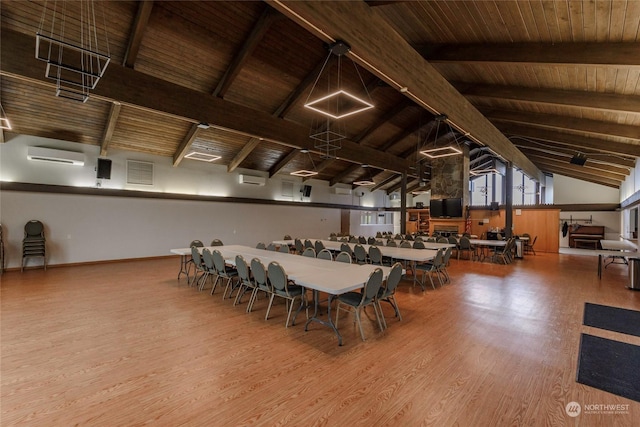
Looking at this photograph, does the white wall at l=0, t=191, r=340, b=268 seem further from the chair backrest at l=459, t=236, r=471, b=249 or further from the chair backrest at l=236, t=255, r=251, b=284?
the chair backrest at l=459, t=236, r=471, b=249

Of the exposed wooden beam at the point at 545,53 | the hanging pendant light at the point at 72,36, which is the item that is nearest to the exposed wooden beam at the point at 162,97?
the hanging pendant light at the point at 72,36

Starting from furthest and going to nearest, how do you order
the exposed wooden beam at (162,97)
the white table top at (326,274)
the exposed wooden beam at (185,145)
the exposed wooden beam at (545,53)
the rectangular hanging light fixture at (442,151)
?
the exposed wooden beam at (185,145) < the rectangular hanging light fixture at (442,151) < the exposed wooden beam at (162,97) < the exposed wooden beam at (545,53) < the white table top at (326,274)

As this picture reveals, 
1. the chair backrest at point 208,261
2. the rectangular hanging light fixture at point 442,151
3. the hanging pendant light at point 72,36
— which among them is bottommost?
the chair backrest at point 208,261

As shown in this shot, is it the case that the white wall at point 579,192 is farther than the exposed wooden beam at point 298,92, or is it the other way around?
the white wall at point 579,192

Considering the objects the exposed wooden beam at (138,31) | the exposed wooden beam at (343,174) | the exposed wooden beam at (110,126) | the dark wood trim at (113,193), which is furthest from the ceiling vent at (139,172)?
the exposed wooden beam at (343,174)

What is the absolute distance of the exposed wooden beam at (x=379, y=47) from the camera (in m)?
3.07

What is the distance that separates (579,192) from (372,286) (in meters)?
17.4

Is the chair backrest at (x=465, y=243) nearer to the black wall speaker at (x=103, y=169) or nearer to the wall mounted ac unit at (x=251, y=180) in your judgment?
the wall mounted ac unit at (x=251, y=180)

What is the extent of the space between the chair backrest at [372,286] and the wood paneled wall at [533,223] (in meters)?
12.8

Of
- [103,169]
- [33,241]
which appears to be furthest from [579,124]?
[33,241]

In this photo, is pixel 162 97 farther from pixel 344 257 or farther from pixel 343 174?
pixel 343 174

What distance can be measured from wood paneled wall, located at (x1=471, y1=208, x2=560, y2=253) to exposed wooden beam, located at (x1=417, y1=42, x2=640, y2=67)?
11.1 meters

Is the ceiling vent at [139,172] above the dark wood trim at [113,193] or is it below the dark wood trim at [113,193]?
above

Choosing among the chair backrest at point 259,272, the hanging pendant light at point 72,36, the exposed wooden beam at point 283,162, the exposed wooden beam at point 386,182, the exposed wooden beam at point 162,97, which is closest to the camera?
the chair backrest at point 259,272
